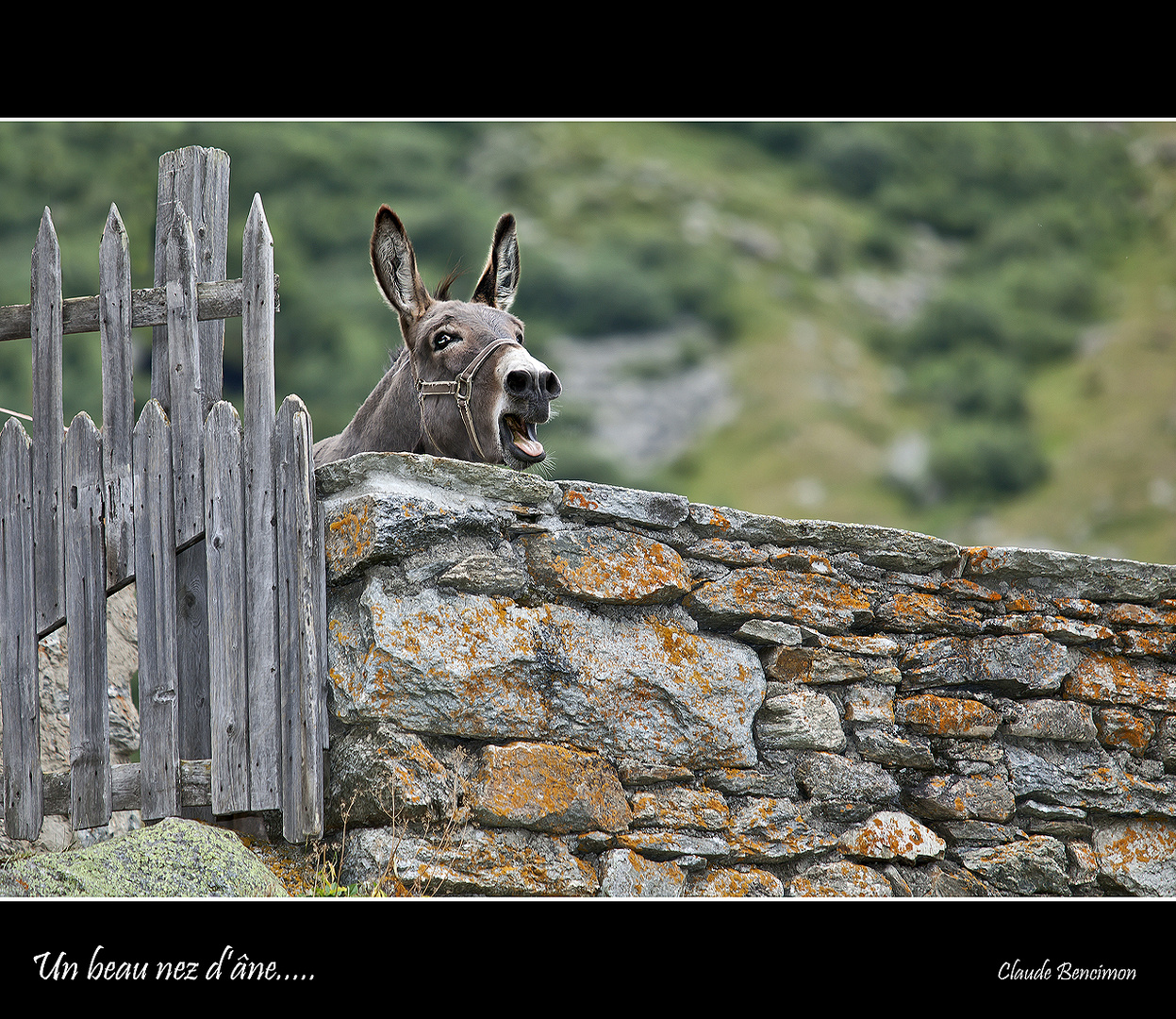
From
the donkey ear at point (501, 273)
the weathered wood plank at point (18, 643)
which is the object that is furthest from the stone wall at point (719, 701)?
the donkey ear at point (501, 273)

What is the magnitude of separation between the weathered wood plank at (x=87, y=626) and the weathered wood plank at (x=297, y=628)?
28.5 inches

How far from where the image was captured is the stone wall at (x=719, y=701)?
3.97 metres

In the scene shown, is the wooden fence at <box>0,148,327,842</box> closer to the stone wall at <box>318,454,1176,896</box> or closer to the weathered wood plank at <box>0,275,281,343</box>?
the weathered wood plank at <box>0,275,281,343</box>

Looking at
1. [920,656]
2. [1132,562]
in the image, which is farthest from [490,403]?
[1132,562]

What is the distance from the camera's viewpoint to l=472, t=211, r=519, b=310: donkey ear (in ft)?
18.2

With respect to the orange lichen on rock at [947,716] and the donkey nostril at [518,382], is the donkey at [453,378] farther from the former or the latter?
the orange lichen on rock at [947,716]

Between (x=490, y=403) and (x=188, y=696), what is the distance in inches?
60.9

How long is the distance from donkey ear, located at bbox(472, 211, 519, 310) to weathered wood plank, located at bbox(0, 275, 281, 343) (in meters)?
1.45

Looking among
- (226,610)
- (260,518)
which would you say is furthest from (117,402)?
(226,610)

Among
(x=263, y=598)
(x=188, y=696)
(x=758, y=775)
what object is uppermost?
(x=263, y=598)

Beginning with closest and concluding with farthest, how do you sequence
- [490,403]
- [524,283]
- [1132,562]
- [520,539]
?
[520,539], [490,403], [1132,562], [524,283]

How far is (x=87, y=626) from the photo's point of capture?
4.25m

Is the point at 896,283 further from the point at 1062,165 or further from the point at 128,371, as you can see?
the point at 128,371

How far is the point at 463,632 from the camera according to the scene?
4.05 m
